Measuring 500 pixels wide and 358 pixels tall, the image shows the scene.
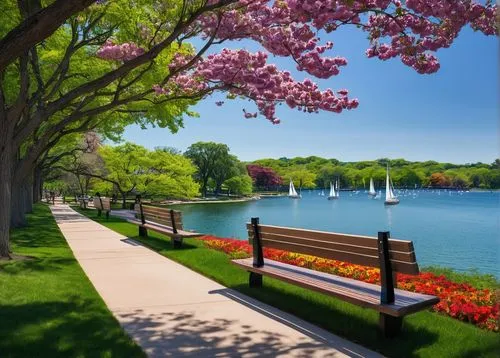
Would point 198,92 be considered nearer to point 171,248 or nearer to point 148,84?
point 148,84

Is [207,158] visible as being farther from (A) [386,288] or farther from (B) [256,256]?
(A) [386,288]

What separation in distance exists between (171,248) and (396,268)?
8.69 meters

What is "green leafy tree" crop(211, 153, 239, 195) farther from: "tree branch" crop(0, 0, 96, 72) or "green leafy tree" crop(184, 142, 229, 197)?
"tree branch" crop(0, 0, 96, 72)

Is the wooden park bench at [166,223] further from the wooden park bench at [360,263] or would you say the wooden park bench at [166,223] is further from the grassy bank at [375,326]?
the wooden park bench at [360,263]

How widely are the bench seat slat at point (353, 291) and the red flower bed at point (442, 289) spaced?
0.87m

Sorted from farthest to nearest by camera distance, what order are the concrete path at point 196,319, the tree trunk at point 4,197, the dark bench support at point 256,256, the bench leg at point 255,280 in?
1. the tree trunk at point 4,197
2. the bench leg at point 255,280
3. the dark bench support at point 256,256
4. the concrete path at point 196,319

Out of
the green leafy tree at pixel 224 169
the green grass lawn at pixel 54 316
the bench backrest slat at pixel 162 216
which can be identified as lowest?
the green grass lawn at pixel 54 316

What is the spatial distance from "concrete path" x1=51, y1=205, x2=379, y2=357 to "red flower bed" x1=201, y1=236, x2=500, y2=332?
189 cm

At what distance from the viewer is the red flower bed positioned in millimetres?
6168

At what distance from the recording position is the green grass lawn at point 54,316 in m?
4.97

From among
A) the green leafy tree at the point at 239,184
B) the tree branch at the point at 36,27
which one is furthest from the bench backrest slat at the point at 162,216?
the green leafy tree at the point at 239,184

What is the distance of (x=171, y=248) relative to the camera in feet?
43.5

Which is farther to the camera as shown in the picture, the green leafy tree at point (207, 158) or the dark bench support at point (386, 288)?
the green leafy tree at point (207, 158)

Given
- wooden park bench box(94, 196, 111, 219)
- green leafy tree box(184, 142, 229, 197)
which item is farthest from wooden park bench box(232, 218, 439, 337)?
green leafy tree box(184, 142, 229, 197)
